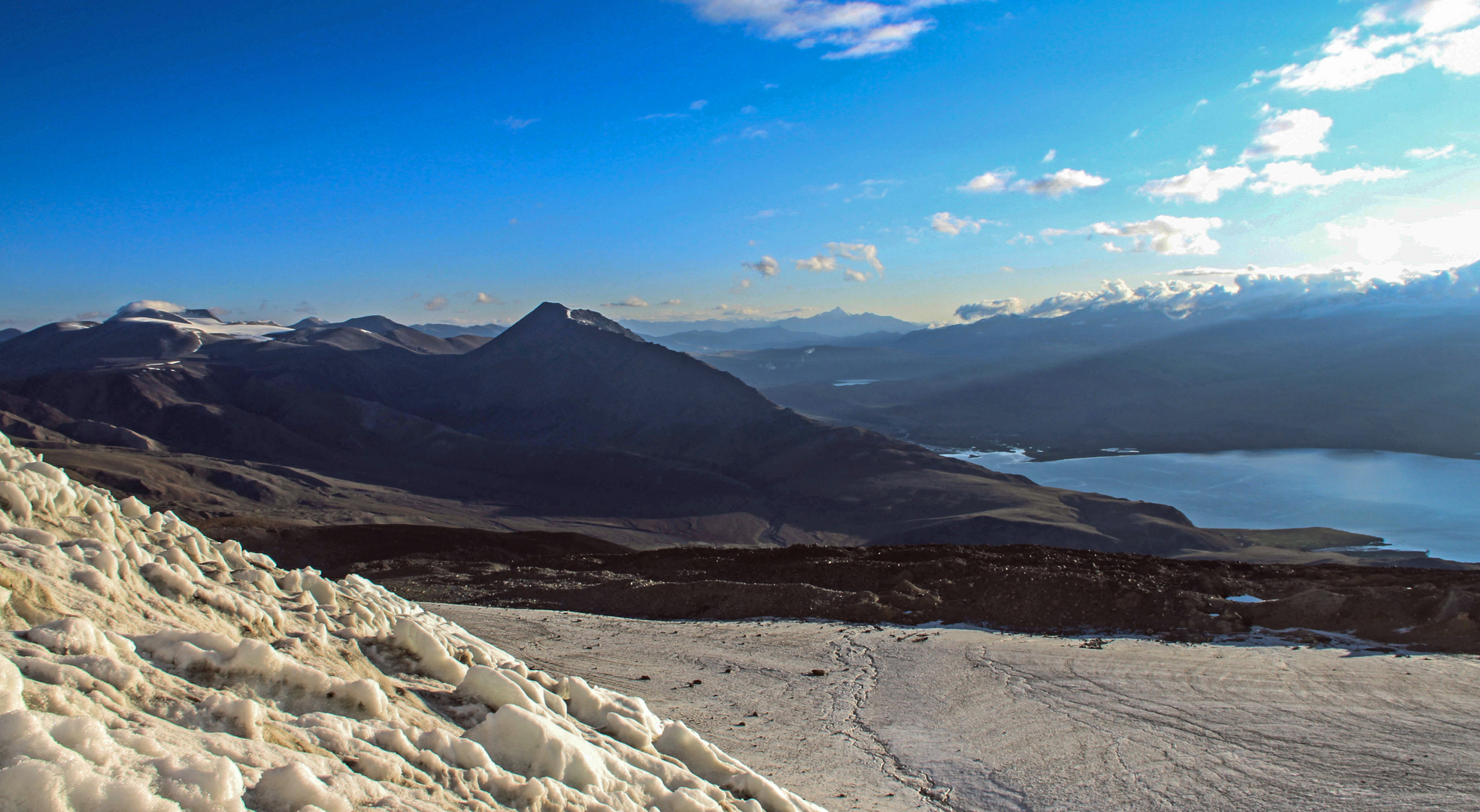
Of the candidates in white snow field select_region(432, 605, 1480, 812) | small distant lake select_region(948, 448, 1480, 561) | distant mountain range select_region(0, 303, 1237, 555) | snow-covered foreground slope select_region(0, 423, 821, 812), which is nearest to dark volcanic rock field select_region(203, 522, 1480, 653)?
white snow field select_region(432, 605, 1480, 812)

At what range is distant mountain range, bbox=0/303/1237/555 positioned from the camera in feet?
193

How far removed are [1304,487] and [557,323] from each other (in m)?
102

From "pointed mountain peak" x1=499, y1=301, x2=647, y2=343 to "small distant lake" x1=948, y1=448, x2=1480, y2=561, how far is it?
5866 cm

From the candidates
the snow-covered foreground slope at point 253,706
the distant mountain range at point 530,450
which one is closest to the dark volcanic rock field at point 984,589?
the snow-covered foreground slope at point 253,706

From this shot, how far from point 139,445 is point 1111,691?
262ft

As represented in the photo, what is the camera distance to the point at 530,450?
7662cm

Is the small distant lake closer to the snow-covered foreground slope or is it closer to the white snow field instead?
the white snow field

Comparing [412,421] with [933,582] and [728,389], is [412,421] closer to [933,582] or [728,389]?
[728,389]

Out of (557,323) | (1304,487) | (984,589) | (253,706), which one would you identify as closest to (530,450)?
(557,323)

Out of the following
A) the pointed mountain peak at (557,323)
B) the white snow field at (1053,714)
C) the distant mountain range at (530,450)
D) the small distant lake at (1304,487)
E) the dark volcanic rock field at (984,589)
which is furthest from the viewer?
the pointed mountain peak at (557,323)

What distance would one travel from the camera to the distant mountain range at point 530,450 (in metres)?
58.8

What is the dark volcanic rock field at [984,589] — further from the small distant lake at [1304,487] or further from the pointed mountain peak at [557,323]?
the pointed mountain peak at [557,323]

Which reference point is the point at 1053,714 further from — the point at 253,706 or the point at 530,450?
the point at 530,450

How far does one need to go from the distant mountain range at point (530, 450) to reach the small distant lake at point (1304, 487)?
25.8 meters
